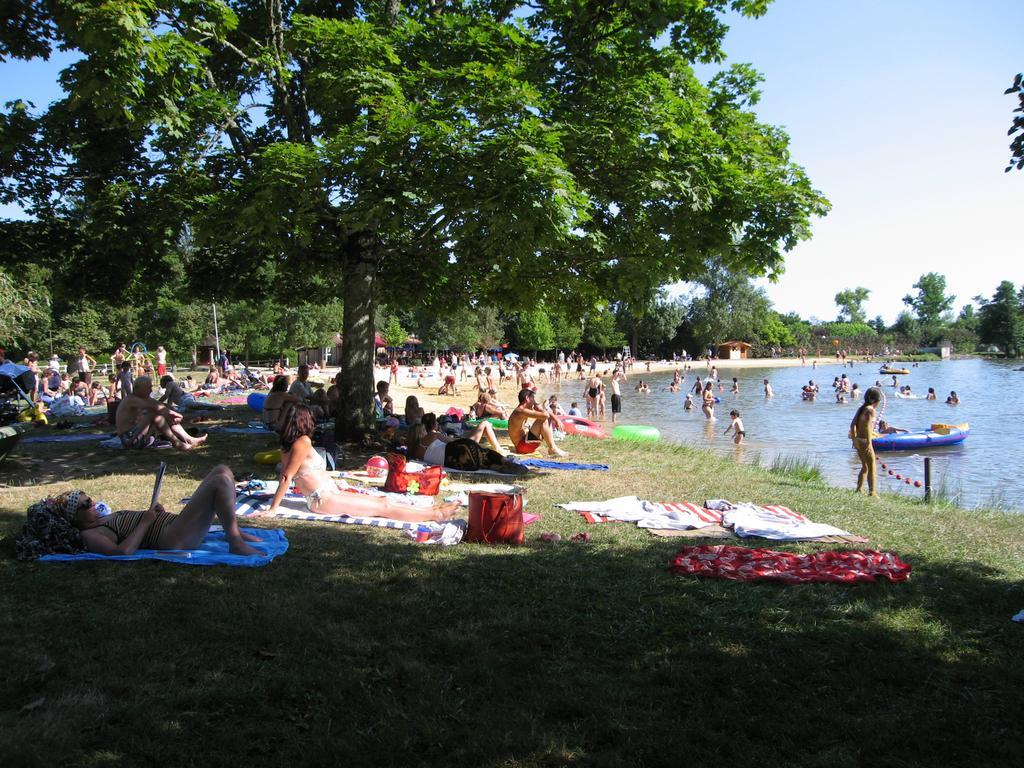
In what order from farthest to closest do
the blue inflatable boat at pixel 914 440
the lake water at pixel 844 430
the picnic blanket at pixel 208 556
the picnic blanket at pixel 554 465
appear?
the blue inflatable boat at pixel 914 440 → the lake water at pixel 844 430 → the picnic blanket at pixel 554 465 → the picnic blanket at pixel 208 556

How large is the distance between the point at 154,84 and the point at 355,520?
5.74 m

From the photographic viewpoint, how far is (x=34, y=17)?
9.00 meters

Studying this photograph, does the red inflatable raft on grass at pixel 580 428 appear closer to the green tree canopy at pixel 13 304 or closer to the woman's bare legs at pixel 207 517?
→ the woman's bare legs at pixel 207 517

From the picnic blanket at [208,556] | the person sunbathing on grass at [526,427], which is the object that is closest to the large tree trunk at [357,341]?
the person sunbathing on grass at [526,427]

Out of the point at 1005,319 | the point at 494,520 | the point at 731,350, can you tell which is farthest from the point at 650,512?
the point at 1005,319

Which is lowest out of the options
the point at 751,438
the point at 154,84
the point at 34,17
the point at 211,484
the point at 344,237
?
the point at 751,438

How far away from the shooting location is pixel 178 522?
544 centimetres

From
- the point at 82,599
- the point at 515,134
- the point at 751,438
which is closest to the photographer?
the point at 82,599

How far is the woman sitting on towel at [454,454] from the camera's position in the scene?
10.1 metres

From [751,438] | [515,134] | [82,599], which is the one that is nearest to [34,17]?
[515,134]

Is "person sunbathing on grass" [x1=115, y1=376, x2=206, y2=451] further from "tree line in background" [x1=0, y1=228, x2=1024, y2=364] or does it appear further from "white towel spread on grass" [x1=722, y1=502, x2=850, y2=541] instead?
"white towel spread on grass" [x1=722, y1=502, x2=850, y2=541]

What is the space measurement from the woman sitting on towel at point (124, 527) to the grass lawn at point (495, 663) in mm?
214

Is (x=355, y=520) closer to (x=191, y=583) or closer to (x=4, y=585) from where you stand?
(x=191, y=583)

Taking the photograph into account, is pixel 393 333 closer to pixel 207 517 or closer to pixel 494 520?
pixel 494 520
